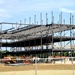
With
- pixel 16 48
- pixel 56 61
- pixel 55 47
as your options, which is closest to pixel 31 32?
pixel 55 47

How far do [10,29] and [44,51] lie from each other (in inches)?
317

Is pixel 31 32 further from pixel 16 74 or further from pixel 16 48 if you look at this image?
pixel 16 74

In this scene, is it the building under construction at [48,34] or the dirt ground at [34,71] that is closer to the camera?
the dirt ground at [34,71]

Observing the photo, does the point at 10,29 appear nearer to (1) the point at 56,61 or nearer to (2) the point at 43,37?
(2) the point at 43,37

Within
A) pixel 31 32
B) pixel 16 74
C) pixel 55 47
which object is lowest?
pixel 16 74

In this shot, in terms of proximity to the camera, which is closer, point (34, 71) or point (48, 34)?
point (34, 71)

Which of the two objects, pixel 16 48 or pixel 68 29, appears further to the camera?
pixel 16 48

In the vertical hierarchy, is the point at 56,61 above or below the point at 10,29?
below

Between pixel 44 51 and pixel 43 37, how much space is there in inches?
119

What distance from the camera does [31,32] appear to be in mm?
52000

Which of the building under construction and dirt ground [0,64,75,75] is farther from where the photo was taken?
the building under construction

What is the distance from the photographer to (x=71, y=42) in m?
49.1

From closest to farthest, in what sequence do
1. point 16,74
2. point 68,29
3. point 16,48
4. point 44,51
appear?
point 16,74
point 68,29
point 44,51
point 16,48

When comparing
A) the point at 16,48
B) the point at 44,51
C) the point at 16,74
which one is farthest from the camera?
the point at 16,48
